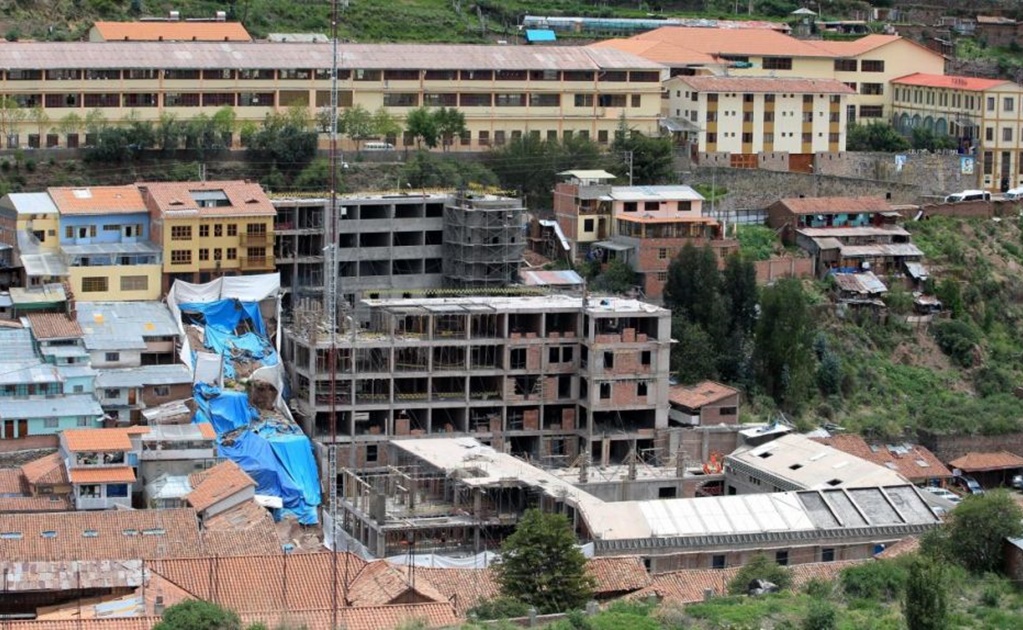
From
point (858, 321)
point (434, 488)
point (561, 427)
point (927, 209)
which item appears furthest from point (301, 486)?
point (927, 209)

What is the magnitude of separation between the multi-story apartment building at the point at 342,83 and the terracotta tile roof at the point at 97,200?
409 centimetres

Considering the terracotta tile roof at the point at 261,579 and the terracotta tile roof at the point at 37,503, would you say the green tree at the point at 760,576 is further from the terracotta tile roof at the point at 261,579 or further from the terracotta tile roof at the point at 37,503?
the terracotta tile roof at the point at 37,503

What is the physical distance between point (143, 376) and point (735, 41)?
24233 millimetres

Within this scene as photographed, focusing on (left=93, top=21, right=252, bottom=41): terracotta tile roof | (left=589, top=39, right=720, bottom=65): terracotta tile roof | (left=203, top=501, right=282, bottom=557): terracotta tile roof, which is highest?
(left=93, top=21, right=252, bottom=41): terracotta tile roof

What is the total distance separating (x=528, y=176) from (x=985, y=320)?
1076 centimetres

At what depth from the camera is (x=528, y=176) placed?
2143 inches

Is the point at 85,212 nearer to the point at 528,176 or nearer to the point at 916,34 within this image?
the point at 528,176

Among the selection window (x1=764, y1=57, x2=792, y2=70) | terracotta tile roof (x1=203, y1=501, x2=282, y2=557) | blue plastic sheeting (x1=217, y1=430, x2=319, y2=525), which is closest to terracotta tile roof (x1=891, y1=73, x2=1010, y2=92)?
window (x1=764, y1=57, x2=792, y2=70)

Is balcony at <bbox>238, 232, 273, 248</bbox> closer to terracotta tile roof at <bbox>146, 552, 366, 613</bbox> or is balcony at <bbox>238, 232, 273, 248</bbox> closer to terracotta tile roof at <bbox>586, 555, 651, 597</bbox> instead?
terracotta tile roof at <bbox>146, 552, 366, 613</bbox>

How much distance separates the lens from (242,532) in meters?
39.5

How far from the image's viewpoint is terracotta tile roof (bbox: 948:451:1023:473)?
48.1m

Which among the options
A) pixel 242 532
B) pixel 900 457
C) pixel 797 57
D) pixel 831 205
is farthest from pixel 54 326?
pixel 797 57

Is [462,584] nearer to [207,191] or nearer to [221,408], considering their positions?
[221,408]

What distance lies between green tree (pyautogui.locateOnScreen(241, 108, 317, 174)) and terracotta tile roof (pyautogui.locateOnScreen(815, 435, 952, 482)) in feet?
44.3
